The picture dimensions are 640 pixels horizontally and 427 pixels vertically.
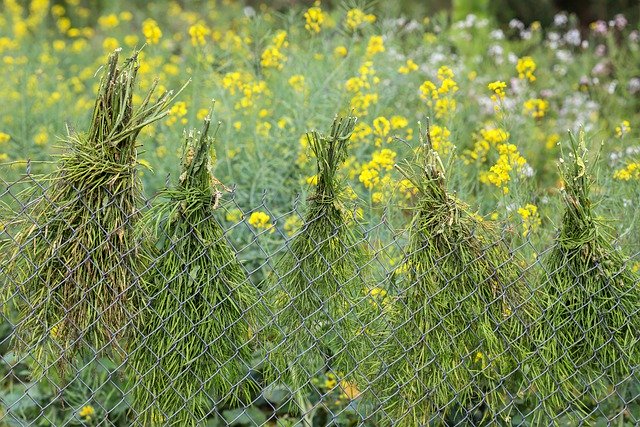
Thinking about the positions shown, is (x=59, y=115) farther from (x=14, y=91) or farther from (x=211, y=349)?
(x=211, y=349)

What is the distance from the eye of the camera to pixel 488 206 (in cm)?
394

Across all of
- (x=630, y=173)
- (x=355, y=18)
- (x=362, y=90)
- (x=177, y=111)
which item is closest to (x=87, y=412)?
(x=177, y=111)

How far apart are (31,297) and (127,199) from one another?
43 cm

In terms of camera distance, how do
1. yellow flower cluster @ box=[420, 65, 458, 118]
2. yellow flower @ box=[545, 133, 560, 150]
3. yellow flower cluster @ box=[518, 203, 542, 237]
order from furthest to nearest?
yellow flower @ box=[545, 133, 560, 150] → yellow flower cluster @ box=[420, 65, 458, 118] → yellow flower cluster @ box=[518, 203, 542, 237]

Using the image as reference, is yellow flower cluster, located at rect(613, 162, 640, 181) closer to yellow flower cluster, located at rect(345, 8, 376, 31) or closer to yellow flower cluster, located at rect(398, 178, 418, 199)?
yellow flower cluster, located at rect(398, 178, 418, 199)

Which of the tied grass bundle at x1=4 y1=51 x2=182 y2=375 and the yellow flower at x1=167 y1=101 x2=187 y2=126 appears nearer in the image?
the tied grass bundle at x1=4 y1=51 x2=182 y2=375

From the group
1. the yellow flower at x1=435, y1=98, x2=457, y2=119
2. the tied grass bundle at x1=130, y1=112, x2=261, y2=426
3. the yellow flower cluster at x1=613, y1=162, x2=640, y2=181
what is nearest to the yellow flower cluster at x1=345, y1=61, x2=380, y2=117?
the yellow flower at x1=435, y1=98, x2=457, y2=119

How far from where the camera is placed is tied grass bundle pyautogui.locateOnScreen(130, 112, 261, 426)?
265 centimetres

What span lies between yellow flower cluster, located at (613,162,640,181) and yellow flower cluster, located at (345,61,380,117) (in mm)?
1283

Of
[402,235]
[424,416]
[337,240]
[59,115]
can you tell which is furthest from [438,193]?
[59,115]

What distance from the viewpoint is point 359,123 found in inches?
169

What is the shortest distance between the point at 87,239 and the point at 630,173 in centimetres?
204

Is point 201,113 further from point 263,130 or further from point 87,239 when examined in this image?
point 87,239

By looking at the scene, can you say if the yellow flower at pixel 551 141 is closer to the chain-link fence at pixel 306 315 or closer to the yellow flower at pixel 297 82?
the yellow flower at pixel 297 82
